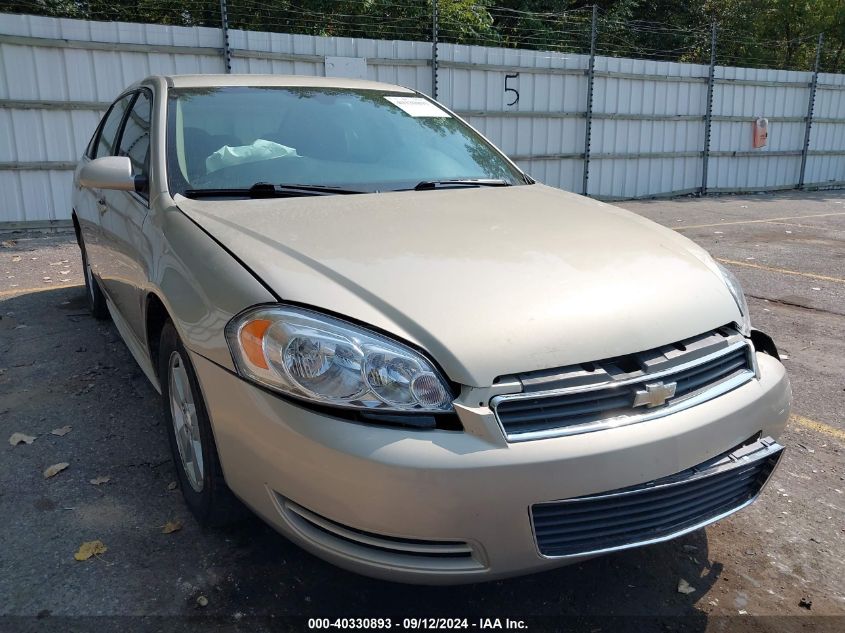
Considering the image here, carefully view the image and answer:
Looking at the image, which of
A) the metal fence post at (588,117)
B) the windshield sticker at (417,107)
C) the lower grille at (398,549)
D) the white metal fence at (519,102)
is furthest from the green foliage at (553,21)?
the lower grille at (398,549)

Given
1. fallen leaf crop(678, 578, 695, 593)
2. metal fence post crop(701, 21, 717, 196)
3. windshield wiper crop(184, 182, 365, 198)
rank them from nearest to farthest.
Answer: fallen leaf crop(678, 578, 695, 593) → windshield wiper crop(184, 182, 365, 198) → metal fence post crop(701, 21, 717, 196)

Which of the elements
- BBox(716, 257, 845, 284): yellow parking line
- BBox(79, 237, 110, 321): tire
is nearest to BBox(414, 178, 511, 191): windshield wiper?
BBox(79, 237, 110, 321): tire

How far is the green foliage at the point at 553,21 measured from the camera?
11734 mm

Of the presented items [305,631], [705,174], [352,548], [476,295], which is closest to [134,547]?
[305,631]

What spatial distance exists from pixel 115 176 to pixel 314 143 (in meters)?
0.82

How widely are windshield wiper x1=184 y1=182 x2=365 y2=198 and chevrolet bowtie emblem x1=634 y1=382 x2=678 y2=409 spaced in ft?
4.92

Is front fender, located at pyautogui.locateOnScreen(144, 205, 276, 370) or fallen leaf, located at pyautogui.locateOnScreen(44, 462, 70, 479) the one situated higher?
front fender, located at pyautogui.locateOnScreen(144, 205, 276, 370)

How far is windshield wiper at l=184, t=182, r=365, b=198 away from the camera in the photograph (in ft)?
8.98

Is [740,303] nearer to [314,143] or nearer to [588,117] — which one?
[314,143]

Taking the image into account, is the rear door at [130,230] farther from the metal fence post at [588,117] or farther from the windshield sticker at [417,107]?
the metal fence post at [588,117]

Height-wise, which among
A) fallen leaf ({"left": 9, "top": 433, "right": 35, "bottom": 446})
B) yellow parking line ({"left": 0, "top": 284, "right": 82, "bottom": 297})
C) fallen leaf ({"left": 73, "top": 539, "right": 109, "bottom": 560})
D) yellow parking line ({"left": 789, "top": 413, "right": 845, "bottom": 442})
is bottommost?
yellow parking line ({"left": 0, "top": 284, "right": 82, "bottom": 297})

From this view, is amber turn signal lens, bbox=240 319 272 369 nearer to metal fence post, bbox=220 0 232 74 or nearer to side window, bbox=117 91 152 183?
side window, bbox=117 91 152 183

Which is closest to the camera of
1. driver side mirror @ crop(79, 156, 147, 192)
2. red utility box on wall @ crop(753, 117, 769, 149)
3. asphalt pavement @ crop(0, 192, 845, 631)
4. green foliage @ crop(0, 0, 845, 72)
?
asphalt pavement @ crop(0, 192, 845, 631)

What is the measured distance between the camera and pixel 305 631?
2070 millimetres
